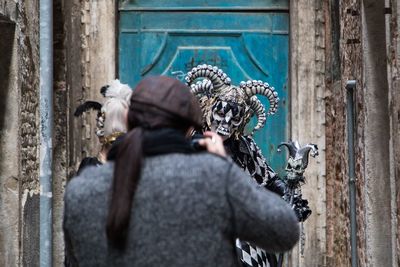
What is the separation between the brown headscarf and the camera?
9.97 ft

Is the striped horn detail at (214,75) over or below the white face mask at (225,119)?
over

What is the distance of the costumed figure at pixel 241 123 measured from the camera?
5734mm

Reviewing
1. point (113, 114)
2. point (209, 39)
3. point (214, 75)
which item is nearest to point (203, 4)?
point (209, 39)

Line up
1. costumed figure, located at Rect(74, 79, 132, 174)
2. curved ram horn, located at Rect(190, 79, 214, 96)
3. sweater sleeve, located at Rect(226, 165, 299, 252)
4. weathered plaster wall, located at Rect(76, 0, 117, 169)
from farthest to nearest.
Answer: weathered plaster wall, located at Rect(76, 0, 117, 169), curved ram horn, located at Rect(190, 79, 214, 96), costumed figure, located at Rect(74, 79, 132, 174), sweater sleeve, located at Rect(226, 165, 299, 252)

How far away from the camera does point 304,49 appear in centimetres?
945

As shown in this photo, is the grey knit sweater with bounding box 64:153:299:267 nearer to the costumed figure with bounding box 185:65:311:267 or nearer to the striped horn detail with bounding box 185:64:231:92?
the costumed figure with bounding box 185:65:311:267

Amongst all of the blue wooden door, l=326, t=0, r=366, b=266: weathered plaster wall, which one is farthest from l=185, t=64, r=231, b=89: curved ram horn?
the blue wooden door

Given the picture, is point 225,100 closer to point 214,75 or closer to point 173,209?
point 214,75

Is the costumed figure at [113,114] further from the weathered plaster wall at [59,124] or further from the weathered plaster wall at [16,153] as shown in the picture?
the weathered plaster wall at [59,124]

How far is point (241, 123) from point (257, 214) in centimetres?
283

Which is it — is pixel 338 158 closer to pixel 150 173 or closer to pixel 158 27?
pixel 158 27

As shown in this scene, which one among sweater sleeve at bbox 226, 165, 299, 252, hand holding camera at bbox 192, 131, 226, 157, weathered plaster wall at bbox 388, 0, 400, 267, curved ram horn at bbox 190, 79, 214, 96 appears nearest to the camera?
sweater sleeve at bbox 226, 165, 299, 252

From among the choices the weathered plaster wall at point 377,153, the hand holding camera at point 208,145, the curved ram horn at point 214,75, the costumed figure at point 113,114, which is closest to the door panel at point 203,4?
the weathered plaster wall at point 377,153

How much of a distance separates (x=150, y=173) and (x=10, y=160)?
4.49 m
